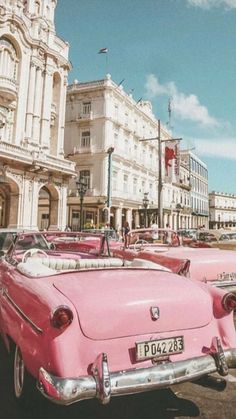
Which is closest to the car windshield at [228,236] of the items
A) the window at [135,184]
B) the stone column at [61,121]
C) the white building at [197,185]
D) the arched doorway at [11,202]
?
the arched doorway at [11,202]

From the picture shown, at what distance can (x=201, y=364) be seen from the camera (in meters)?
2.61

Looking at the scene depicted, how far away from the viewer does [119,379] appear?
2.33 meters

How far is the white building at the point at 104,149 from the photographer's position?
33.8 metres

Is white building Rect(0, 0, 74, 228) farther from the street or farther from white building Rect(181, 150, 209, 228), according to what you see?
white building Rect(181, 150, 209, 228)

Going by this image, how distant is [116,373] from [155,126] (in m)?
45.6

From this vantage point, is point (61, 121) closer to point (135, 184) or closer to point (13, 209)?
point (13, 209)

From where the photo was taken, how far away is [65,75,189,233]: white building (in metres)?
33.8

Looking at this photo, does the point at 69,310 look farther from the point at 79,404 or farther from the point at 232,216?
the point at 232,216

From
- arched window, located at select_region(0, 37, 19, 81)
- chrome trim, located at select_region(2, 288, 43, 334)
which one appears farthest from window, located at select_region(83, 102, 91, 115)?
chrome trim, located at select_region(2, 288, 43, 334)

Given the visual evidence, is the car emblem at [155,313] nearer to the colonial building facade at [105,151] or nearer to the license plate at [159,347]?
the license plate at [159,347]

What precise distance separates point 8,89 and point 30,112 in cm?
255

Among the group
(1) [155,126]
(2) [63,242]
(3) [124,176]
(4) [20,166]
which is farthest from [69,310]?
(1) [155,126]

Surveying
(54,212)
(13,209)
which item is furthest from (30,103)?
(54,212)

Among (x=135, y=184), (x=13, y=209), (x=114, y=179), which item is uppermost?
(x=135, y=184)
